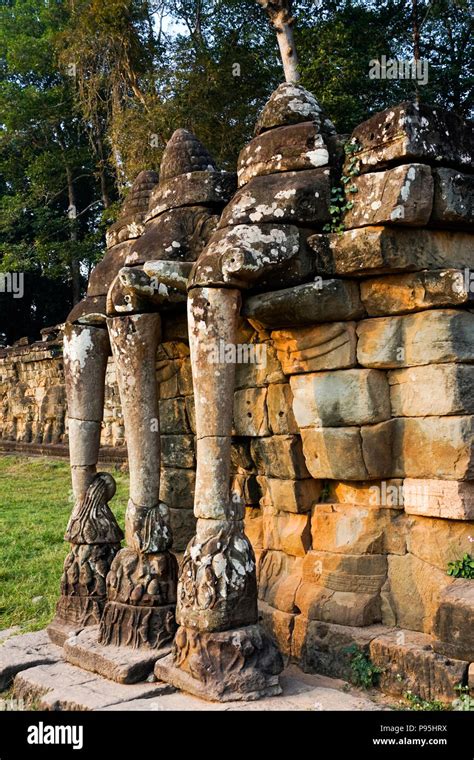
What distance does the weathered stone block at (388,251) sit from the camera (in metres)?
4.42

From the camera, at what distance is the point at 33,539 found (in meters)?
9.62

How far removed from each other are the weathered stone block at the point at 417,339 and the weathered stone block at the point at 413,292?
62 millimetres

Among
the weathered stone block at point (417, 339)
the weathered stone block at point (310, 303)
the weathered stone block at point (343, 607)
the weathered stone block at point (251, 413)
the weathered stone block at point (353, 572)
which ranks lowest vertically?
the weathered stone block at point (343, 607)

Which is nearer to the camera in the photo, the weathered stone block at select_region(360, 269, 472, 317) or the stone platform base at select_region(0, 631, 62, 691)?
the weathered stone block at select_region(360, 269, 472, 317)

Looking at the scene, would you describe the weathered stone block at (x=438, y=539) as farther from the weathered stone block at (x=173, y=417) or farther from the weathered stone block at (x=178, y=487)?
the weathered stone block at (x=173, y=417)

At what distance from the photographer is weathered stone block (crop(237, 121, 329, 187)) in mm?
4820

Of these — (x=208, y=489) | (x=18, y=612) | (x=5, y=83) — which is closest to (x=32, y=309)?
(x=5, y=83)

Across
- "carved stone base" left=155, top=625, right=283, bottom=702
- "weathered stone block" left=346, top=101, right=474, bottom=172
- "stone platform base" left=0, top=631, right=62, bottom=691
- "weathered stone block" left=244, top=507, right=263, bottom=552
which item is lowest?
"stone platform base" left=0, top=631, right=62, bottom=691

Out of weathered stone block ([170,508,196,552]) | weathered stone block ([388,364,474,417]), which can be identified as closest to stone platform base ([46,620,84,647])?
weathered stone block ([170,508,196,552])

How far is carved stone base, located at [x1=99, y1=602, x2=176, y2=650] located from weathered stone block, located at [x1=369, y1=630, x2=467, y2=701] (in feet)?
4.55

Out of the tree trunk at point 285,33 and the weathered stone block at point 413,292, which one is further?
the tree trunk at point 285,33

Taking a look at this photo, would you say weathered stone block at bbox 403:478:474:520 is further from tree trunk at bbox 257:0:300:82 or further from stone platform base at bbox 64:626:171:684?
tree trunk at bbox 257:0:300:82

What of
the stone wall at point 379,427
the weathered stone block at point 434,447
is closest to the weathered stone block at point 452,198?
the stone wall at point 379,427
